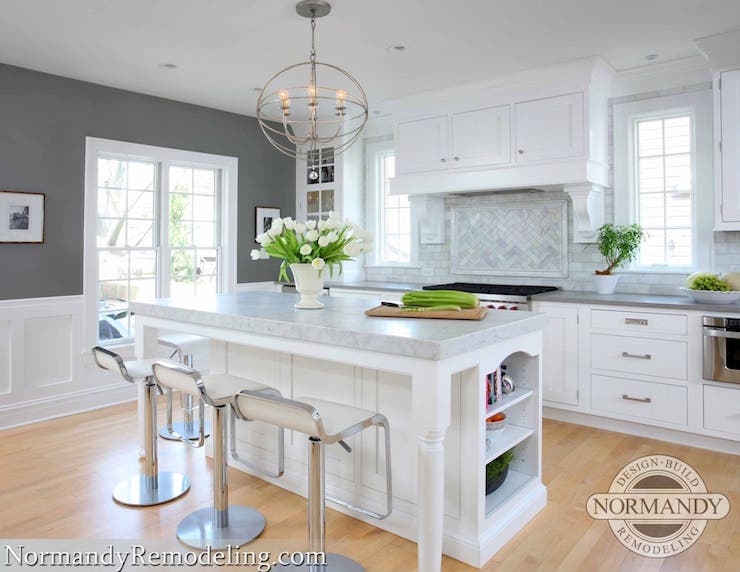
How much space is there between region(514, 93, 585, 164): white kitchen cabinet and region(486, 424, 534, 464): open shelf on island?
2333 millimetres

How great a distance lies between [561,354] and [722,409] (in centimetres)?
105

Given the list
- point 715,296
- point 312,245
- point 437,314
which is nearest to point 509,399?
point 437,314

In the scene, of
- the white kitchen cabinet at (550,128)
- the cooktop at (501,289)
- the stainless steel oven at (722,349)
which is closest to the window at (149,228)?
the cooktop at (501,289)

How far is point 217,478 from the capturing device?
2.60m

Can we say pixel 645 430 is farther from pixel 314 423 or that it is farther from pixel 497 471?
pixel 314 423

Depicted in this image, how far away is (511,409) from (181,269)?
3.70 m

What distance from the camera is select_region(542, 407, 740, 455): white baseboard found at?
3.63m

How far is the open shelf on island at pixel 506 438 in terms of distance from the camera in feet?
8.21

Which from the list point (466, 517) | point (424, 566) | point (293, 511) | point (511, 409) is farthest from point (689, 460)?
point (293, 511)

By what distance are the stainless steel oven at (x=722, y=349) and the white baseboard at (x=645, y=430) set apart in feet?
1.46

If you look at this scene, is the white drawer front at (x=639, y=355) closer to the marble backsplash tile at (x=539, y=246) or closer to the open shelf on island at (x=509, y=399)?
the marble backsplash tile at (x=539, y=246)

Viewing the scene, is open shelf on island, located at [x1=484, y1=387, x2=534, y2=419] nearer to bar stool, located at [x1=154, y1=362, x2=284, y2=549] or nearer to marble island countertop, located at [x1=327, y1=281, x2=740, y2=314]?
bar stool, located at [x1=154, y1=362, x2=284, y2=549]

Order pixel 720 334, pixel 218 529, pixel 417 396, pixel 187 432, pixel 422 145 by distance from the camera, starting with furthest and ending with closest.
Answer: pixel 422 145 < pixel 187 432 < pixel 720 334 < pixel 218 529 < pixel 417 396

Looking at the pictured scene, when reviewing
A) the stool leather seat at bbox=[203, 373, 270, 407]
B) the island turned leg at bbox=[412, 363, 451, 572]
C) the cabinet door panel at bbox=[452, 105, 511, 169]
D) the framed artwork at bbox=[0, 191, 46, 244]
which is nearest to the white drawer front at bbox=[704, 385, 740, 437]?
the cabinet door panel at bbox=[452, 105, 511, 169]
